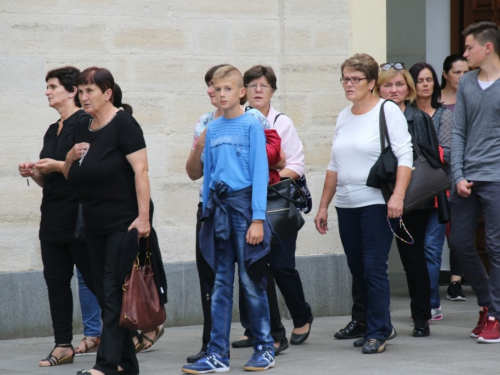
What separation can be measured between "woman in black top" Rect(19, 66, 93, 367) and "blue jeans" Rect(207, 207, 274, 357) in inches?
35.1

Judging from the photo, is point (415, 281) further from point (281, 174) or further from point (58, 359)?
point (58, 359)

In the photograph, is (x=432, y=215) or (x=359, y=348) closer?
(x=359, y=348)

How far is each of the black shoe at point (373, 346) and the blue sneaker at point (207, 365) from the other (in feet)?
3.47

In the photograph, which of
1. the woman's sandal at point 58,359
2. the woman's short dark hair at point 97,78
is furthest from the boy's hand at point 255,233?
the woman's sandal at point 58,359

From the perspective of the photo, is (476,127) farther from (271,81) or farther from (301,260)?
(301,260)

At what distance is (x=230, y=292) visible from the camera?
6.12 metres

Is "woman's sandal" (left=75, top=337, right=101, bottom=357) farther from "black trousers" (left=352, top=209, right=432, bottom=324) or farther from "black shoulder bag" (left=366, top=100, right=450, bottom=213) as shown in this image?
"black shoulder bag" (left=366, top=100, right=450, bottom=213)

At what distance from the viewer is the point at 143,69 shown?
26.7ft

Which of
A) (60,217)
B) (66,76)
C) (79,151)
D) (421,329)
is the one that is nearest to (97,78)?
(79,151)

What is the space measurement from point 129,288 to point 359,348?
1867mm

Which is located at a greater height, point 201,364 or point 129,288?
point 129,288

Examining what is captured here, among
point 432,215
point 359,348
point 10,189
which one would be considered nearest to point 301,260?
point 432,215

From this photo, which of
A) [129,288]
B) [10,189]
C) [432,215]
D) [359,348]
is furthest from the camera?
[432,215]

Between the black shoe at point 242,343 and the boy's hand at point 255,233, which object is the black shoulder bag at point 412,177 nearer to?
the boy's hand at point 255,233
